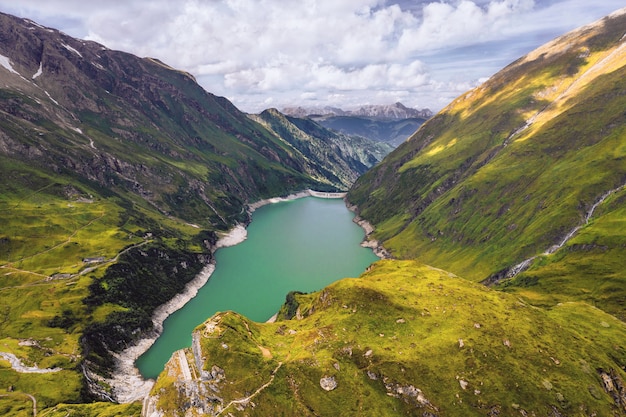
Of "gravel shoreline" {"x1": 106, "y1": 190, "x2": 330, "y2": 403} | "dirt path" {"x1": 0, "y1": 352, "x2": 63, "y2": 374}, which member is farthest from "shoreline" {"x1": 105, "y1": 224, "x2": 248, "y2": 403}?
"dirt path" {"x1": 0, "y1": 352, "x2": 63, "y2": 374}

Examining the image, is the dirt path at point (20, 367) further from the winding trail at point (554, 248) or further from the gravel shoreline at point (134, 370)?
the winding trail at point (554, 248)

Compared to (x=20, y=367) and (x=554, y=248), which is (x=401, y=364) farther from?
(x=554, y=248)

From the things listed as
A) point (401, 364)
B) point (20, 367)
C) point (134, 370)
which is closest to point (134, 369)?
point (134, 370)

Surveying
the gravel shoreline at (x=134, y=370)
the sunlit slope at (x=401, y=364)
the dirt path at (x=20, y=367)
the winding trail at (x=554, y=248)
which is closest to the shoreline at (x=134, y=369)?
the gravel shoreline at (x=134, y=370)

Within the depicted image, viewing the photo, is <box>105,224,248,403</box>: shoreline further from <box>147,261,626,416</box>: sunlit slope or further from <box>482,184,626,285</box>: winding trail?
<box>482,184,626,285</box>: winding trail

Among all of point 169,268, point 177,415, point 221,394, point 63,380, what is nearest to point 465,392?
point 221,394

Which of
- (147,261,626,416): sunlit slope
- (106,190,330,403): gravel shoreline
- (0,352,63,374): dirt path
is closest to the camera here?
(147,261,626,416): sunlit slope

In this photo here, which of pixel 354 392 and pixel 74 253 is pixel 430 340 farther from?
pixel 74 253

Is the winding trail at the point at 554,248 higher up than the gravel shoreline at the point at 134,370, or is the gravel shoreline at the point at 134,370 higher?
the gravel shoreline at the point at 134,370
